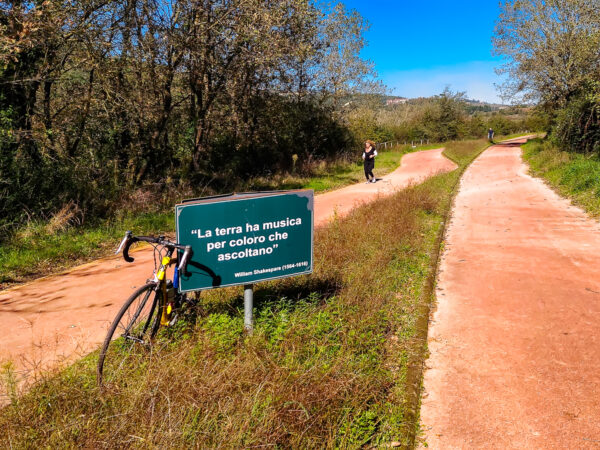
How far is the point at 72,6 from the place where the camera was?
8117mm

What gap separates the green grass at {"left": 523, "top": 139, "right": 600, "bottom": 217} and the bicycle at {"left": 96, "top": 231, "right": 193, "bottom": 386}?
9.59 meters

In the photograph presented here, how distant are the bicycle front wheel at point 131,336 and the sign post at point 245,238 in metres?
0.34

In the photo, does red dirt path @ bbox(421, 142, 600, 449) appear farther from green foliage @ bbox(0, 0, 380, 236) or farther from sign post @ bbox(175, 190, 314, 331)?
green foliage @ bbox(0, 0, 380, 236)

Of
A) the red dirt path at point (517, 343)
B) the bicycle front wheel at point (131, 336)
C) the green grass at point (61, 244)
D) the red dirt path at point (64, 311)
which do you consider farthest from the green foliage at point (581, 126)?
the bicycle front wheel at point (131, 336)

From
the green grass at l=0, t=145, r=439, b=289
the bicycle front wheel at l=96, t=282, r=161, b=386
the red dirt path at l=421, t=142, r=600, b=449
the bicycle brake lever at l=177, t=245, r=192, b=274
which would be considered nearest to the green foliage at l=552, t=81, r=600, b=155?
the red dirt path at l=421, t=142, r=600, b=449

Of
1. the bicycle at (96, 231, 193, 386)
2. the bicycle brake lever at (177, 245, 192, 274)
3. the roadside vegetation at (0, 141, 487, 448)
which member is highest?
the bicycle brake lever at (177, 245, 192, 274)

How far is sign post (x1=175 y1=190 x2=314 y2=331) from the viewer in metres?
3.56

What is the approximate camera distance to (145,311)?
3.57 m

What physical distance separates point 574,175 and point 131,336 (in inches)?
558

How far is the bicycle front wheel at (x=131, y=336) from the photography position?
3.07 m

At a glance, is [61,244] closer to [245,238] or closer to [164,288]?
[164,288]

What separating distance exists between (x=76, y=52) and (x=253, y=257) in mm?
8291

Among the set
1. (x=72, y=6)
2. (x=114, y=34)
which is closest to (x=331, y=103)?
(x=114, y=34)

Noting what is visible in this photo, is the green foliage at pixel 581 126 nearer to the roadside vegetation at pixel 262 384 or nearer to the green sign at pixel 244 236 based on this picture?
the roadside vegetation at pixel 262 384
